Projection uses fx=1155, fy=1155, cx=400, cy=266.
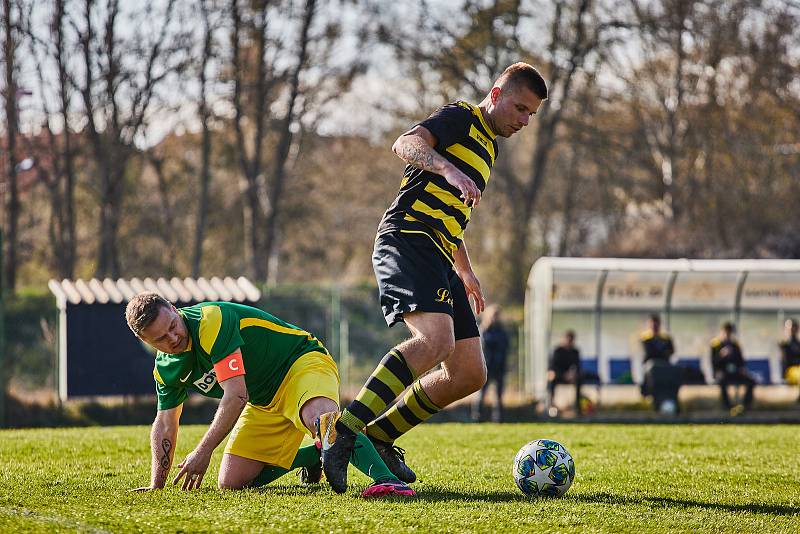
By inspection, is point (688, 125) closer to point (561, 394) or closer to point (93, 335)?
point (561, 394)

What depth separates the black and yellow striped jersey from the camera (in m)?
5.93

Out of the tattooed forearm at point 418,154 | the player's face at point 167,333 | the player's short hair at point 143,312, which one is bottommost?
the player's face at point 167,333

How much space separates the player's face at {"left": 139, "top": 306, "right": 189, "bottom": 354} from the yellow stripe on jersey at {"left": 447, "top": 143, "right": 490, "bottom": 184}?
166 cm

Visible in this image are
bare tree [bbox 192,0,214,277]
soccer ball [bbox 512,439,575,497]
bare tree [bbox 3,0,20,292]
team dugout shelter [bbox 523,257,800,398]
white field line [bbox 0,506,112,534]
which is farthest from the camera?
bare tree [bbox 192,0,214,277]

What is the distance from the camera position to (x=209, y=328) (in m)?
6.07

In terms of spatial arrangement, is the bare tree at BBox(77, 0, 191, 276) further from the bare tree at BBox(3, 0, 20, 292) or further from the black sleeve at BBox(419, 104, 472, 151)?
the black sleeve at BBox(419, 104, 472, 151)

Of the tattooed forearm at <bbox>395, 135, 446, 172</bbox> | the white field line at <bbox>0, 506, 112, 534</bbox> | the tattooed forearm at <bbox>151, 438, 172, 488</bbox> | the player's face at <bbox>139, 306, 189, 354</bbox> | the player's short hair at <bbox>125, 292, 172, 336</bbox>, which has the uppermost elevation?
the tattooed forearm at <bbox>395, 135, 446, 172</bbox>

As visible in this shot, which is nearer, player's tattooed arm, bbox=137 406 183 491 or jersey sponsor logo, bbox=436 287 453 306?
jersey sponsor logo, bbox=436 287 453 306

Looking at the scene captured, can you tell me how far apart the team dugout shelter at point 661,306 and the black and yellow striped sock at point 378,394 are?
14.5 meters

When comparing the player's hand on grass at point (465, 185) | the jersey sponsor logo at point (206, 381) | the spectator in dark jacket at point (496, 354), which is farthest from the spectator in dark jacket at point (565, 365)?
the player's hand on grass at point (465, 185)

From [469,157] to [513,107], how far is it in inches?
13.7

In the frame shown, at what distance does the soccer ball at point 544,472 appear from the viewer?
6.08 meters

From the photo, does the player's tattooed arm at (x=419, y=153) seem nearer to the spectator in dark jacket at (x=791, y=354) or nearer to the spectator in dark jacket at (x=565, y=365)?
the spectator in dark jacket at (x=565, y=365)

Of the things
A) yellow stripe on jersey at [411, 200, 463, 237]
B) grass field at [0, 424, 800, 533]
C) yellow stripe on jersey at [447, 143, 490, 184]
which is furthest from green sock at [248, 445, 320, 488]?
yellow stripe on jersey at [447, 143, 490, 184]
